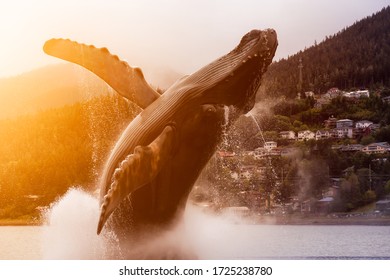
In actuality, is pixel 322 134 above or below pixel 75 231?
Result: above

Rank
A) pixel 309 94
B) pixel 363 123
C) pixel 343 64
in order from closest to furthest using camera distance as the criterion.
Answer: pixel 363 123 < pixel 309 94 < pixel 343 64

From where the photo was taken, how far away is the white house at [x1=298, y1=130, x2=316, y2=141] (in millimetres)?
12235

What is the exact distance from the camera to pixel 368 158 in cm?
1229

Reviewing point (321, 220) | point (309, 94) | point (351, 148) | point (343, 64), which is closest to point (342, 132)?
point (351, 148)

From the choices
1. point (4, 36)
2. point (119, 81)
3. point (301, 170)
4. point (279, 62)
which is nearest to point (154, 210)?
point (119, 81)

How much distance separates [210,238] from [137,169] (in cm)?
211

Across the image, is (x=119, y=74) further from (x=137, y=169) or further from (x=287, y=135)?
(x=287, y=135)

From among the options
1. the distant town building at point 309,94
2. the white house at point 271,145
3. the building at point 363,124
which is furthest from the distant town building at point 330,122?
the white house at point 271,145

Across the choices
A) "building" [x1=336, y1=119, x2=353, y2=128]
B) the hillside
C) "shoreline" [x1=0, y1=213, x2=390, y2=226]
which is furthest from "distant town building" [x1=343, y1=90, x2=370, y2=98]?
"shoreline" [x1=0, y1=213, x2=390, y2=226]

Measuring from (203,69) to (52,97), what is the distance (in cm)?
567

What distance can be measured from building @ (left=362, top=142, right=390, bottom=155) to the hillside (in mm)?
1103

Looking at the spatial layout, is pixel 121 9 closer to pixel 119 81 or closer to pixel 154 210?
pixel 119 81

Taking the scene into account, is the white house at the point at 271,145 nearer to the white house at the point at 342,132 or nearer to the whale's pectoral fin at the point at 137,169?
the white house at the point at 342,132

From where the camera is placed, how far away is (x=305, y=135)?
1230cm
